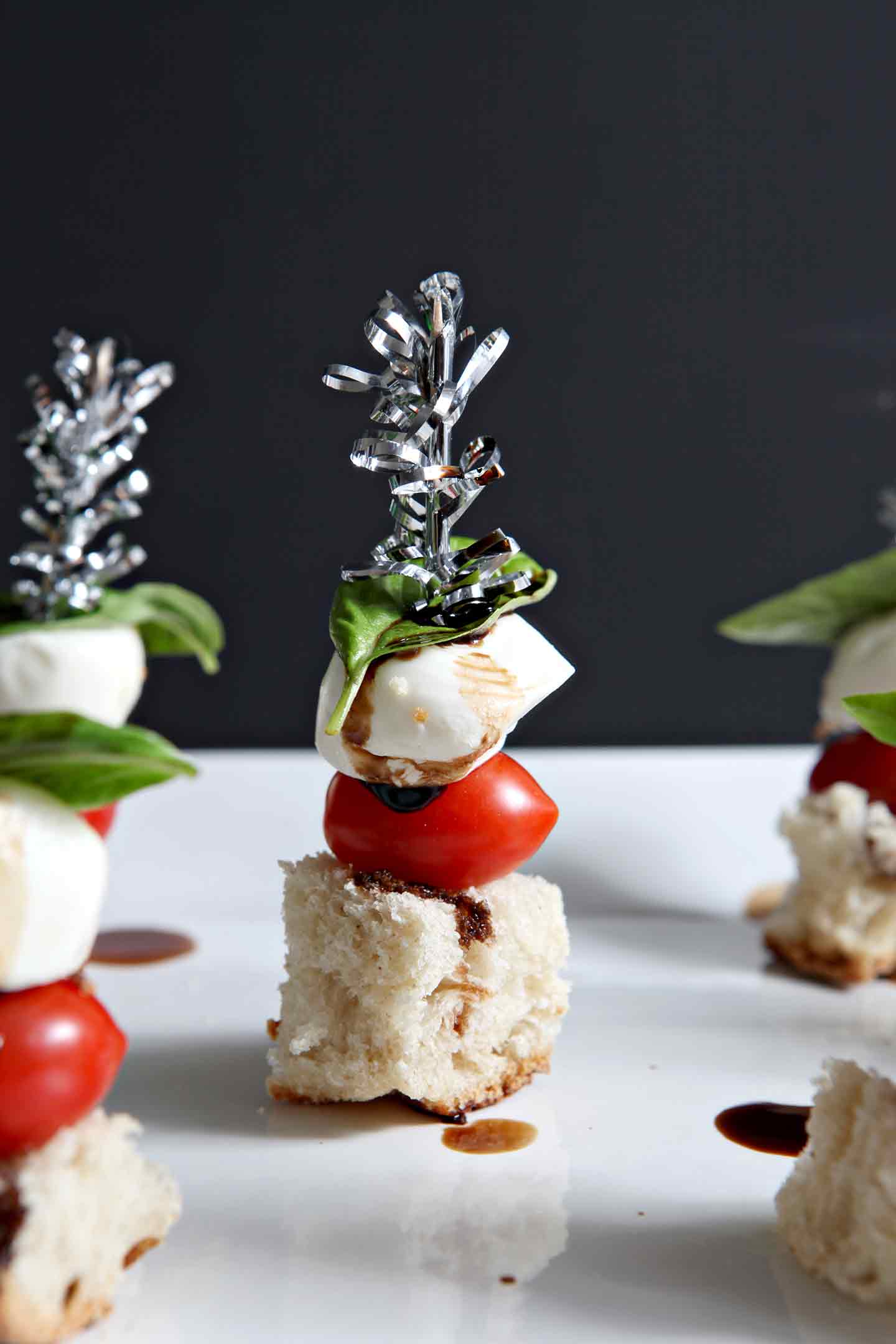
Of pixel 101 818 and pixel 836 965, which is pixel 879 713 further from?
pixel 101 818

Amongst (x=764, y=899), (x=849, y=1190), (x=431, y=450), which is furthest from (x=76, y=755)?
(x=764, y=899)

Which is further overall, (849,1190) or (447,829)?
(447,829)

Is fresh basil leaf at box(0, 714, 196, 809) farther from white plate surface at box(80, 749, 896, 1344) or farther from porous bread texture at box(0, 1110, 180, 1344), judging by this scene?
white plate surface at box(80, 749, 896, 1344)

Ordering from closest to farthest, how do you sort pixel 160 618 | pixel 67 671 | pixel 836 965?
pixel 67 671 < pixel 836 965 < pixel 160 618

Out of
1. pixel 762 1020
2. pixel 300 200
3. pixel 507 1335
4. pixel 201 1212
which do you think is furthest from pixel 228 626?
pixel 507 1335

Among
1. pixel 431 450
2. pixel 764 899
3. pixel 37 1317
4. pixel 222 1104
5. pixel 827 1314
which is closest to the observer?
pixel 37 1317

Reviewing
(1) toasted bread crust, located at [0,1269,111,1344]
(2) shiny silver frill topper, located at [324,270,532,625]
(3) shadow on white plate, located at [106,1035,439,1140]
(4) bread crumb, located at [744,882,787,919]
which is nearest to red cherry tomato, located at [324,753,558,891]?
(2) shiny silver frill topper, located at [324,270,532,625]
